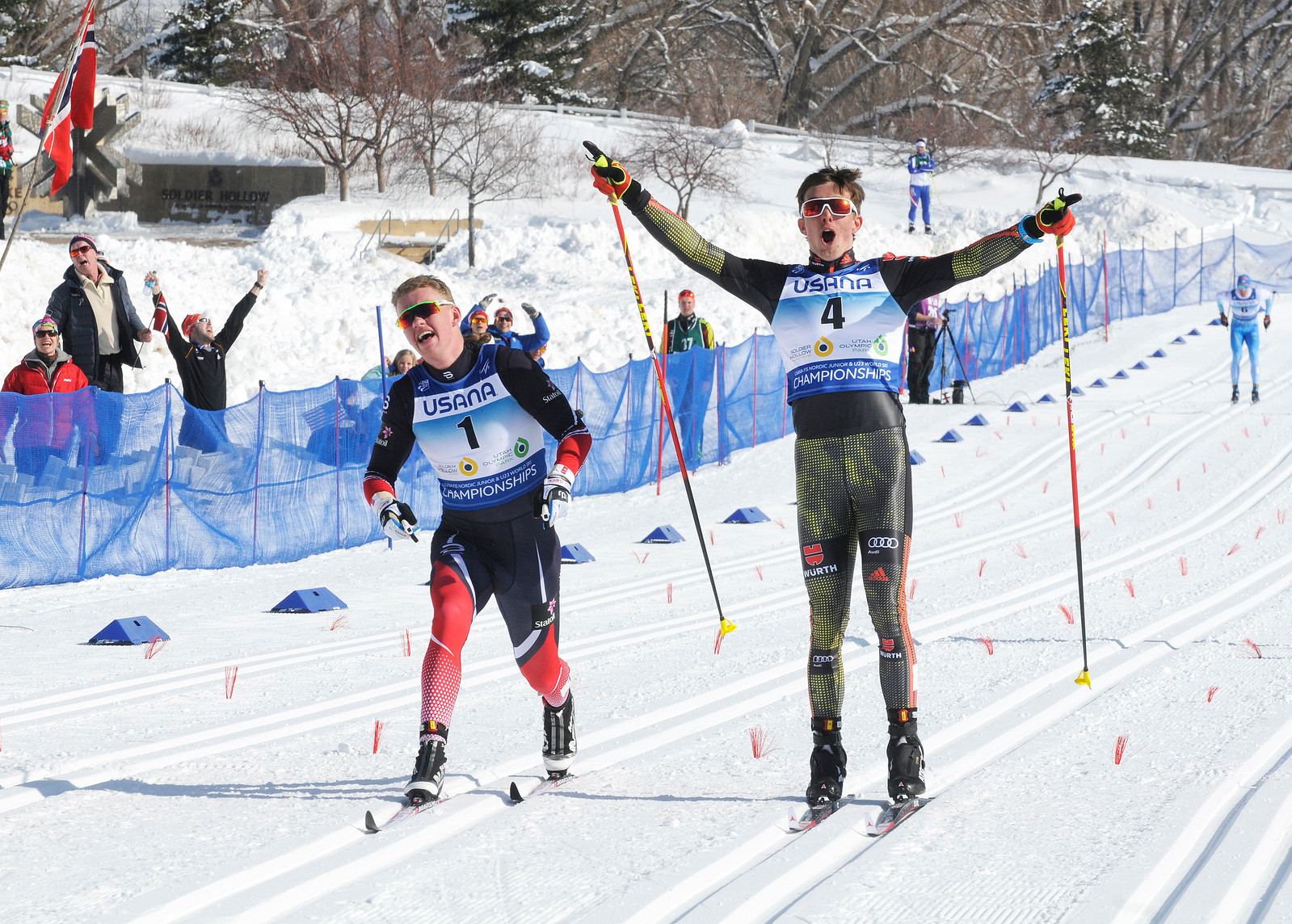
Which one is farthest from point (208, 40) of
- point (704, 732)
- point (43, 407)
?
point (704, 732)

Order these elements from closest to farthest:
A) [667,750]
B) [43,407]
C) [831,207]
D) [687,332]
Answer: [831,207] → [667,750] → [43,407] → [687,332]

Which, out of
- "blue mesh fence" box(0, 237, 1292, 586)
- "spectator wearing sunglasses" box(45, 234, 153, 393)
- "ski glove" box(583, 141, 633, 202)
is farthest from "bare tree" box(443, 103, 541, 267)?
"ski glove" box(583, 141, 633, 202)

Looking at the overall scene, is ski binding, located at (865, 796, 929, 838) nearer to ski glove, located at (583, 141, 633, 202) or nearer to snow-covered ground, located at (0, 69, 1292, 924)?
snow-covered ground, located at (0, 69, 1292, 924)

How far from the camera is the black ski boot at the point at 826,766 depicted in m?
4.56

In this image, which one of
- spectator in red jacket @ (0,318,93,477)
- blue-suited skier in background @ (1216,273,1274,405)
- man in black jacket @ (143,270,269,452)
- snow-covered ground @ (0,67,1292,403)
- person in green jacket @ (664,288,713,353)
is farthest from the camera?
snow-covered ground @ (0,67,1292,403)

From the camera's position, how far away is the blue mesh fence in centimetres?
968

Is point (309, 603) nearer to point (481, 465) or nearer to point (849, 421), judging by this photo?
point (481, 465)

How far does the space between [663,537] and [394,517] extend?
25.6ft

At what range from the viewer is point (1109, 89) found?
54.7 m

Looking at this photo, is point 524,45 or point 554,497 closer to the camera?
point 554,497

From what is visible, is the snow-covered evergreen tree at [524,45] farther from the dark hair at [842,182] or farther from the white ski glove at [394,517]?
the white ski glove at [394,517]

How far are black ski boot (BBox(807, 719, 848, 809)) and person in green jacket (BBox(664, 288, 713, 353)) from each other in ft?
35.5

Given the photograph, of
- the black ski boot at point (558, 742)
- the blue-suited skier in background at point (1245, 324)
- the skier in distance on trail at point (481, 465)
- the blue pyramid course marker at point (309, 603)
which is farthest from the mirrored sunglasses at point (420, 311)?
the blue-suited skier in background at point (1245, 324)

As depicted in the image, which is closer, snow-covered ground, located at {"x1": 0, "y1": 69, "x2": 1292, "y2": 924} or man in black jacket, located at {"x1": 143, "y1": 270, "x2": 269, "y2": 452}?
snow-covered ground, located at {"x1": 0, "y1": 69, "x2": 1292, "y2": 924}
